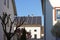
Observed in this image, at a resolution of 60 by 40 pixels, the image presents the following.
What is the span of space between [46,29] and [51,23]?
2.46 feet

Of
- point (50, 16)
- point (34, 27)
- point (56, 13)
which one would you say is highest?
point (56, 13)

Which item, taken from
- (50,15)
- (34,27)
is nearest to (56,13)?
(50,15)

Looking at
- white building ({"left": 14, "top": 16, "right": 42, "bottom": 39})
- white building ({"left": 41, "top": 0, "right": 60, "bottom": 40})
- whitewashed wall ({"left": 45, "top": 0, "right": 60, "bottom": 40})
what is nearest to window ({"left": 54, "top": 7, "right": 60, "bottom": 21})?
white building ({"left": 41, "top": 0, "right": 60, "bottom": 40})

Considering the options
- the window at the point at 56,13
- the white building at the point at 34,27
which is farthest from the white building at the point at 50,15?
the white building at the point at 34,27

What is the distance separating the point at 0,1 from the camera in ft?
69.9

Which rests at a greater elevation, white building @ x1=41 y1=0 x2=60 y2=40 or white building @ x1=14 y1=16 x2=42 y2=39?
white building @ x1=41 y1=0 x2=60 y2=40

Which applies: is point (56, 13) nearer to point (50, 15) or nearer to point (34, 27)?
point (50, 15)

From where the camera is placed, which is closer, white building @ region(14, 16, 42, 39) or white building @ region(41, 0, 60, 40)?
white building @ region(41, 0, 60, 40)

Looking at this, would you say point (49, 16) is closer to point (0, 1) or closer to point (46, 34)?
point (46, 34)

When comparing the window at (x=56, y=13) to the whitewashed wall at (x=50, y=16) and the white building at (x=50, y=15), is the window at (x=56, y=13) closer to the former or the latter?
the white building at (x=50, y=15)

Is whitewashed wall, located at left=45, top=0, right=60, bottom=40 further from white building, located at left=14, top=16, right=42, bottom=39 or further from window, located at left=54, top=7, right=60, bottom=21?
white building, located at left=14, top=16, right=42, bottom=39

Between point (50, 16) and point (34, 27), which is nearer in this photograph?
point (50, 16)

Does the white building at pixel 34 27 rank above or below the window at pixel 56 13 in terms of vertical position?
below

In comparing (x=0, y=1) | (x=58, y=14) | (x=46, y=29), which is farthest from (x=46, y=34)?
(x=0, y=1)
